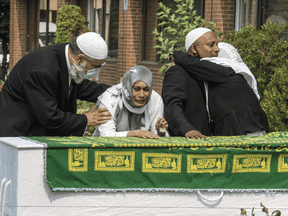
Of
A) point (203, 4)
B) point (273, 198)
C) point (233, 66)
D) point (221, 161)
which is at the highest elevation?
point (203, 4)

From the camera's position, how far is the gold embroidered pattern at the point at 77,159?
324 cm

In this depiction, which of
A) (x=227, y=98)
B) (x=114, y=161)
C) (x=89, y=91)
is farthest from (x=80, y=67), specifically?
(x=227, y=98)

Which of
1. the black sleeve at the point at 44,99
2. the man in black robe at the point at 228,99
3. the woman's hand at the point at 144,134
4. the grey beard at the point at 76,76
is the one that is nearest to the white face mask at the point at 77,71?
the grey beard at the point at 76,76

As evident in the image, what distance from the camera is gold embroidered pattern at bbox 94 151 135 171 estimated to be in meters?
3.28

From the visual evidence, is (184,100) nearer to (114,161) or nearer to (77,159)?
(114,161)

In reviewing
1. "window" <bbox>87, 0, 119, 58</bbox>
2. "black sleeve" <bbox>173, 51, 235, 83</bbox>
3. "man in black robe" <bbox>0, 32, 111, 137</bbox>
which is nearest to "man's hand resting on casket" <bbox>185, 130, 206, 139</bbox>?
"black sleeve" <bbox>173, 51, 235, 83</bbox>

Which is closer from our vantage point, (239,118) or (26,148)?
(26,148)

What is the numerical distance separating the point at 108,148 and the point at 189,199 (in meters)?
0.68

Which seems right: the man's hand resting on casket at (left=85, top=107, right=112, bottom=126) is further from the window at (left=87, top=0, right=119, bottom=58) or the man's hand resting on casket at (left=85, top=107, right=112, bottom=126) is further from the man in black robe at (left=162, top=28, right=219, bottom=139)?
the window at (left=87, top=0, right=119, bottom=58)

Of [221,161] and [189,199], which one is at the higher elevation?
[221,161]

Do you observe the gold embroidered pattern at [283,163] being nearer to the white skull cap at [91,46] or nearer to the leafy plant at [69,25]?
the white skull cap at [91,46]

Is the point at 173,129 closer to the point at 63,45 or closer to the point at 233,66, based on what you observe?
the point at 233,66

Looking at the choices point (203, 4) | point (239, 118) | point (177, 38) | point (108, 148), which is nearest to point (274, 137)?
point (239, 118)

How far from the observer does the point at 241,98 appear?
4156 millimetres
